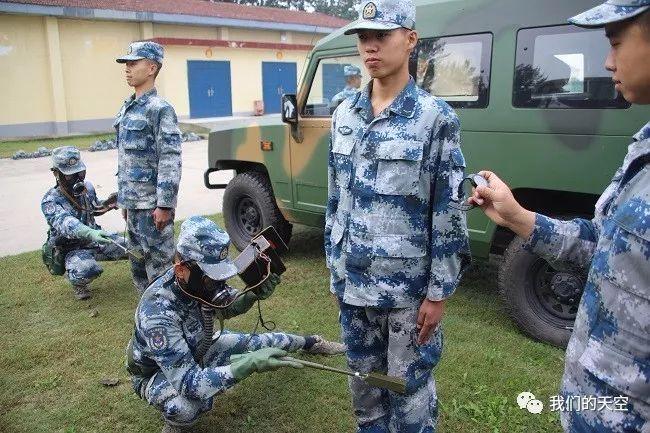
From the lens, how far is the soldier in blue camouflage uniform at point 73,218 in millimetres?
3837

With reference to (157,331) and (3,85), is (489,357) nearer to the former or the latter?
(157,331)

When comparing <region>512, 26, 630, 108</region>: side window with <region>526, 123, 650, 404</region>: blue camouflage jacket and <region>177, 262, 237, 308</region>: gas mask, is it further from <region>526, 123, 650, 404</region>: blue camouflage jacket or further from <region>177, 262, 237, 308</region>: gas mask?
<region>177, 262, 237, 308</region>: gas mask

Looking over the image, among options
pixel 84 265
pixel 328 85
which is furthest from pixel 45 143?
pixel 328 85

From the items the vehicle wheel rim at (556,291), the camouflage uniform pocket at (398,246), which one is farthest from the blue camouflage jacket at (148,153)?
the vehicle wheel rim at (556,291)

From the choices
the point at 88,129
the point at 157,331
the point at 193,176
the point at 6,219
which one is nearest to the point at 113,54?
the point at 88,129

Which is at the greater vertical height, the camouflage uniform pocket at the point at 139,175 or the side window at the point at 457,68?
the side window at the point at 457,68

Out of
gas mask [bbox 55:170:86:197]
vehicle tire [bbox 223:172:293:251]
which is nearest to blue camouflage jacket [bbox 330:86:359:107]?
vehicle tire [bbox 223:172:293:251]

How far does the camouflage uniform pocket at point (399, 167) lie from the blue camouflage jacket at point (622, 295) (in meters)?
0.66

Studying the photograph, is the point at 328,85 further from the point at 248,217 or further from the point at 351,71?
the point at 248,217

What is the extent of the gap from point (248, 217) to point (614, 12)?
13.9ft

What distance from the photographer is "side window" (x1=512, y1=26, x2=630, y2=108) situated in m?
2.89

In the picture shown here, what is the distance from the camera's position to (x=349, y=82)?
4.37m

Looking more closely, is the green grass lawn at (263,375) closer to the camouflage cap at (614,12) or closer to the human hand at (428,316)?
the human hand at (428,316)

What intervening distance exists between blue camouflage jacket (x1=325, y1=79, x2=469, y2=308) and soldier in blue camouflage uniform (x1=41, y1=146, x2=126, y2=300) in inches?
92.2
